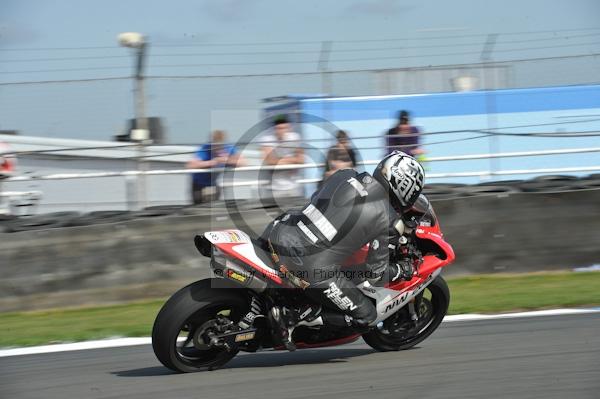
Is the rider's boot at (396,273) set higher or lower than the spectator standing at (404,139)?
lower

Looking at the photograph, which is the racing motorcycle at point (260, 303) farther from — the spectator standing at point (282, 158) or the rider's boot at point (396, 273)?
the spectator standing at point (282, 158)

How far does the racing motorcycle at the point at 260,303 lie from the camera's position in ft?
18.3

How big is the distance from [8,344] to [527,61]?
771cm

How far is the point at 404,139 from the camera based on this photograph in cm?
1063

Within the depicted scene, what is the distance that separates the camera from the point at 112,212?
988 cm

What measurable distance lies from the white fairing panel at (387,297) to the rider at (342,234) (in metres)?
0.08

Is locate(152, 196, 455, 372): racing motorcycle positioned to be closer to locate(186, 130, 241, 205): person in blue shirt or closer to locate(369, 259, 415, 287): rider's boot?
locate(369, 259, 415, 287): rider's boot

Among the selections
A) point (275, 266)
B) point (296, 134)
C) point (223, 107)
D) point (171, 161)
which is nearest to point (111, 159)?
point (171, 161)

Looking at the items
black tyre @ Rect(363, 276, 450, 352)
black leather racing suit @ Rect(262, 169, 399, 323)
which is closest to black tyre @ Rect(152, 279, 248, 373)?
black leather racing suit @ Rect(262, 169, 399, 323)

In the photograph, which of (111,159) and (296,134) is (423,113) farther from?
(111,159)

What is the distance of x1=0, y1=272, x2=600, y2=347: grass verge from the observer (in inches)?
309

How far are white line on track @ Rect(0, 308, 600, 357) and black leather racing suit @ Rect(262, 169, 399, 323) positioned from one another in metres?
1.99

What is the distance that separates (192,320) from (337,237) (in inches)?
44.7

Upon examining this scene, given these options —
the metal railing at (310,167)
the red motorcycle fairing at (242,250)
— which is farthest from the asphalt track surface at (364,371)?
the metal railing at (310,167)
